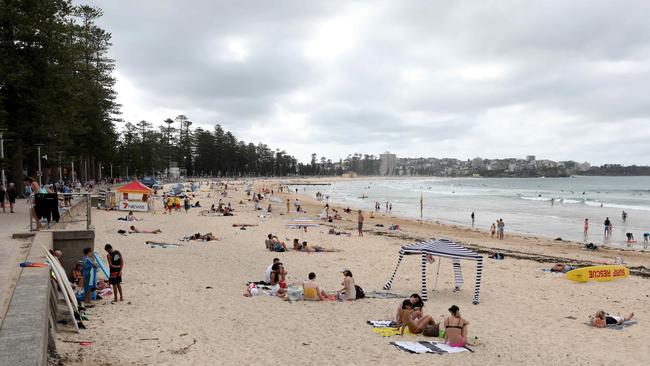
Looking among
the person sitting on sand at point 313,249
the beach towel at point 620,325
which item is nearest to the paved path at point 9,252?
the person sitting on sand at point 313,249

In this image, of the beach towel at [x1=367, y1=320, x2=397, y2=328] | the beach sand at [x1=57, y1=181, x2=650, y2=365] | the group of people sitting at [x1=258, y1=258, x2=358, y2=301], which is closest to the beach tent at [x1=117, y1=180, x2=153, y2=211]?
the beach sand at [x1=57, y1=181, x2=650, y2=365]

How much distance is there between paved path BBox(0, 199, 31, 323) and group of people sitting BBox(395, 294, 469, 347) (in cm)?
652

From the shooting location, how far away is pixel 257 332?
851cm

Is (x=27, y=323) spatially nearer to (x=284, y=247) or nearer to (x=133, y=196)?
(x=284, y=247)

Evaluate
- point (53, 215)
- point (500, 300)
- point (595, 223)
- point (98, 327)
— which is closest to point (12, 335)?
point (98, 327)

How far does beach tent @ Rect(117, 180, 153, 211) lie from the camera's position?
29.8 m

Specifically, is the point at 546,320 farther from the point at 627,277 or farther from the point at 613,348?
the point at 627,277

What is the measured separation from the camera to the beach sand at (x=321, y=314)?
7.47 m

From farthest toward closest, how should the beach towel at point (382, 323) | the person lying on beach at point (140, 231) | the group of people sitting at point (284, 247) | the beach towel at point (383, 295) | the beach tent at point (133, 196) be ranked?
the beach tent at point (133, 196) < the person lying on beach at point (140, 231) < the group of people sitting at point (284, 247) < the beach towel at point (383, 295) < the beach towel at point (382, 323)

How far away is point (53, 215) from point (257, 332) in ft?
25.9

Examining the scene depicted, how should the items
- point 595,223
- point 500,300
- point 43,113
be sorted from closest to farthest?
point 500,300
point 43,113
point 595,223

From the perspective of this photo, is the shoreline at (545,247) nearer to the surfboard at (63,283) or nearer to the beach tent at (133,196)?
the beach tent at (133,196)

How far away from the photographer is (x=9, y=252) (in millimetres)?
9711

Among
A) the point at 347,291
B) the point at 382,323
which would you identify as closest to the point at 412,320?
the point at 382,323
